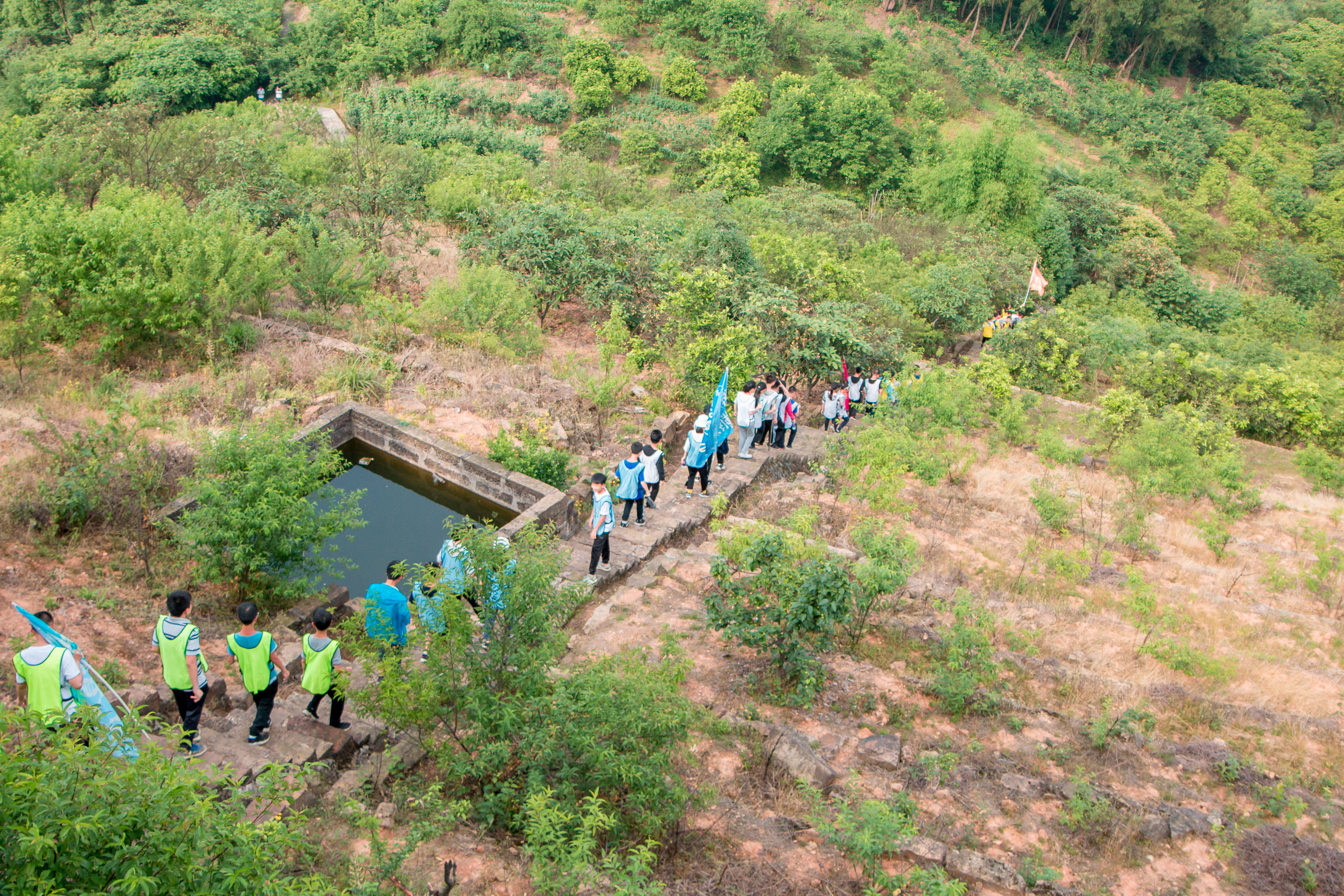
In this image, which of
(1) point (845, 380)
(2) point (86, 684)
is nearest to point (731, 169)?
(1) point (845, 380)

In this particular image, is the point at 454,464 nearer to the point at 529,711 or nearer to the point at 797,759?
the point at 529,711

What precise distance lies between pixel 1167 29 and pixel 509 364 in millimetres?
38171

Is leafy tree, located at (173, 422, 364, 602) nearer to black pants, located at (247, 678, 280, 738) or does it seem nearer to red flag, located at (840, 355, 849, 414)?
black pants, located at (247, 678, 280, 738)

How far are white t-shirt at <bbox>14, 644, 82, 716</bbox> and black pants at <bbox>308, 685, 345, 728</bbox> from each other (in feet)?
4.98

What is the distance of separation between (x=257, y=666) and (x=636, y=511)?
472cm

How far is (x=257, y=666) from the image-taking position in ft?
21.0

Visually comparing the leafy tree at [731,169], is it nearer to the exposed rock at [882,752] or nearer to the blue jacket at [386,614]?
the blue jacket at [386,614]

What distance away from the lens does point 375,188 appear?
18.9 metres

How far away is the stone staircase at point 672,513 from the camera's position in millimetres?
9641

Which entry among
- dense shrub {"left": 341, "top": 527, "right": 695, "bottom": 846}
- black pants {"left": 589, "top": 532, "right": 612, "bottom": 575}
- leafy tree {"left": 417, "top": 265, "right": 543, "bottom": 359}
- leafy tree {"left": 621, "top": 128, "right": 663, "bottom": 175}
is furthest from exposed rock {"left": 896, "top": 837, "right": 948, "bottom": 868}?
leafy tree {"left": 621, "top": 128, "right": 663, "bottom": 175}

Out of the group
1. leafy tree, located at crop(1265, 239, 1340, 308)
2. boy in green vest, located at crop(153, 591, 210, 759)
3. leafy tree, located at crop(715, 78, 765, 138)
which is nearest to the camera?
boy in green vest, located at crop(153, 591, 210, 759)

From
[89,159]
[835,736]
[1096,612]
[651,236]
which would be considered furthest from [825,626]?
[89,159]

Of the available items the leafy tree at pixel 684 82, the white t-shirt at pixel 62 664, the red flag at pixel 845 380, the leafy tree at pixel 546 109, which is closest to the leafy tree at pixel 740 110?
the leafy tree at pixel 684 82

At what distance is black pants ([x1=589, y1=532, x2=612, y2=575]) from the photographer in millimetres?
9125
